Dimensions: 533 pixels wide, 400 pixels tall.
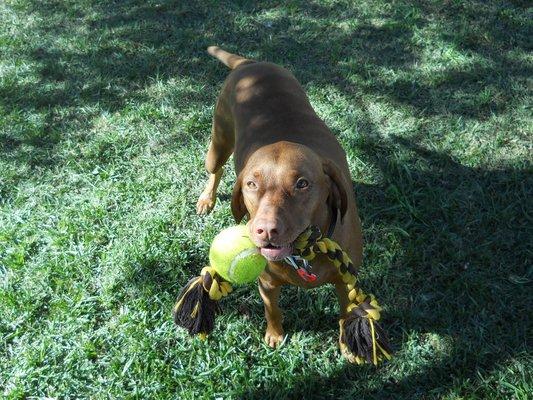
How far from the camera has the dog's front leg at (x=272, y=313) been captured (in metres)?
3.25

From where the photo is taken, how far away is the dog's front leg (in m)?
3.25

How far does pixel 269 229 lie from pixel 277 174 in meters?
0.33

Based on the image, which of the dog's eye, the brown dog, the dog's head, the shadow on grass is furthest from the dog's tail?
the dog's eye

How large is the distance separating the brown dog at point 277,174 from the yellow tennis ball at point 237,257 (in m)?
0.11

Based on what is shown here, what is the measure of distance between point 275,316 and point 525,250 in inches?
74.0

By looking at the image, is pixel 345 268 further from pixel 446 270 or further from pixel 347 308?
pixel 446 270

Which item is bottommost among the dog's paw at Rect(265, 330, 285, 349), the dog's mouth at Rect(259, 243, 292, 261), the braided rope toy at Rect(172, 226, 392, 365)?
the dog's paw at Rect(265, 330, 285, 349)

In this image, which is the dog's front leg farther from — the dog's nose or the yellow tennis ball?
the dog's nose

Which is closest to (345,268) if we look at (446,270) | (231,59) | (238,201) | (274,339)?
(238,201)

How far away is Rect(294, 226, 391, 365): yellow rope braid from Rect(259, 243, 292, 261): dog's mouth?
0.08 meters

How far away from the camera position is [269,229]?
2477 millimetres

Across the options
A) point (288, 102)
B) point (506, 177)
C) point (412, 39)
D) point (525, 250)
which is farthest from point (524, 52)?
point (288, 102)

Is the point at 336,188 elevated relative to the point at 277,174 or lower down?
lower down

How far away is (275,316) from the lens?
345 cm
